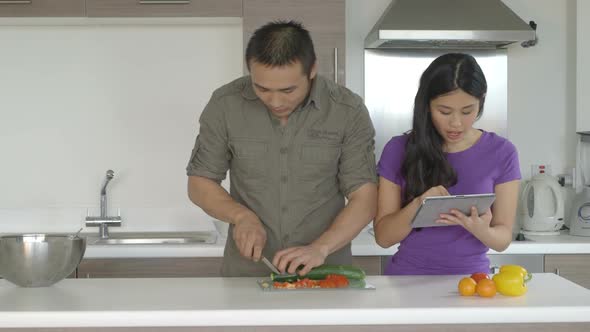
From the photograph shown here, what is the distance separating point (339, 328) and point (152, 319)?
1.41 ft

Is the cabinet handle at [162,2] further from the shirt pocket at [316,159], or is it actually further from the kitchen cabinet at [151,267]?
the shirt pocket at [316,159]

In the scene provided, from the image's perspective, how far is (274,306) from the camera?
1971mm

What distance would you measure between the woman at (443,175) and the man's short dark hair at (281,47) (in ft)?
1.28

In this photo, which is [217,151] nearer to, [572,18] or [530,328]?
[530,328]

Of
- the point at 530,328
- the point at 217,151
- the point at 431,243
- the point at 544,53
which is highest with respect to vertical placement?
the point at 544,53

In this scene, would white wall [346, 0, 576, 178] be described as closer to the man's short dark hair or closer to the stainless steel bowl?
the man's short dark hair

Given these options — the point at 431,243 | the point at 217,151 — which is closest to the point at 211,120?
the point at 217,151

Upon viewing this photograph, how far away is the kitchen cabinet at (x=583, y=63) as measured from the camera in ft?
12.8

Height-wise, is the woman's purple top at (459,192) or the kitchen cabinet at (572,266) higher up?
the woman's purple top at (459,192)

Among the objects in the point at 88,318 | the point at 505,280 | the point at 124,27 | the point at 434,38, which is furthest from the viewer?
the point at 124,27

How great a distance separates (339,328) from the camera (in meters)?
1.96

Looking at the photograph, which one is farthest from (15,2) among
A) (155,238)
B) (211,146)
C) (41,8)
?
(211,146)

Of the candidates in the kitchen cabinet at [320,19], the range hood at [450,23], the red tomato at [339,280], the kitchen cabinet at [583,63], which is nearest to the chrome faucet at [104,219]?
the kitchen cabinet at [320,19]

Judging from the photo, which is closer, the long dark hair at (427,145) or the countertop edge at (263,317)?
the countertop edge at (263,317)
